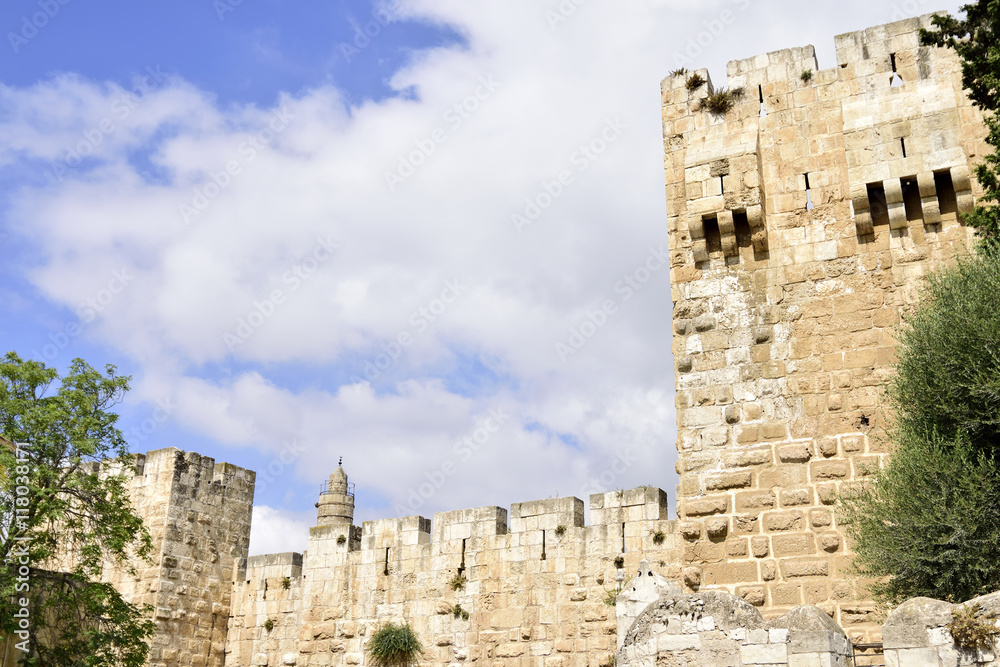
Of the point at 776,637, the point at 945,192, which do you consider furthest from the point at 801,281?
the point at 776,637

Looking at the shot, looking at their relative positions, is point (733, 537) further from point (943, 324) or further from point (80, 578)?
point (80, 578)

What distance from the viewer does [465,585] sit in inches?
551

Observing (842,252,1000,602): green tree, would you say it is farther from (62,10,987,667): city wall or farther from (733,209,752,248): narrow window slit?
(733,209,752,248): narrow window slit

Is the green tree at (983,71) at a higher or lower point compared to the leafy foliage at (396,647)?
higher

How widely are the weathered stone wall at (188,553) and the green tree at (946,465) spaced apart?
10.5m

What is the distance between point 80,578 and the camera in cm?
1204

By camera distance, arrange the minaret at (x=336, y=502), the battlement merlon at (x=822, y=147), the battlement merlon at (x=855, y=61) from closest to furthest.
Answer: the battlement merlon at (x=822, y=147), the battlement merlon at (x=855, y=61), the minaret at (x=336, y=502)

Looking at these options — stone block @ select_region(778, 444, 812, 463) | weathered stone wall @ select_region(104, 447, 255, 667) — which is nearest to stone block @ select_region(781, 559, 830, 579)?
stone block @ select_region(778, 444, 812, 463)

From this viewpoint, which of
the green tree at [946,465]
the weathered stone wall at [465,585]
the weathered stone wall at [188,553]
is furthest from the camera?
the weathered stone wall at [188,553]

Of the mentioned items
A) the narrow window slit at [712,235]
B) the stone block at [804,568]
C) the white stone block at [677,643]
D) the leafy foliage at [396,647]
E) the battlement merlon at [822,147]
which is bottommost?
the white stone block at [677,643]

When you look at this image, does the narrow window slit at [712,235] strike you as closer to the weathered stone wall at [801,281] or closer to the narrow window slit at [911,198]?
the weathered stone wall at [801,281]

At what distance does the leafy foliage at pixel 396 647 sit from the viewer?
14.0m

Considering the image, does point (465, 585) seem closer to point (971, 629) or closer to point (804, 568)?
point (804, 568)

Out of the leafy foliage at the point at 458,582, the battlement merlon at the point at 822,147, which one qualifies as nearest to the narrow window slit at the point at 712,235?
the battlement merlon at the point at 822,147
